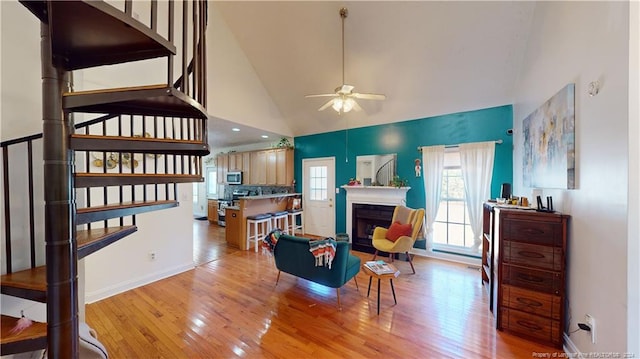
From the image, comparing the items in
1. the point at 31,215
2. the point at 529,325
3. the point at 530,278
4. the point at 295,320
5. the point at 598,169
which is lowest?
the point at 295,320

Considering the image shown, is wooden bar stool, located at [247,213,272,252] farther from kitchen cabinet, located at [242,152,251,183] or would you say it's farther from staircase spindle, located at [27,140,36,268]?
staircase spindle, located at [27,140,36,268]

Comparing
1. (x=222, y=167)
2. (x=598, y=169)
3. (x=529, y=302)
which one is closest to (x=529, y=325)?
(x=529, y=302)

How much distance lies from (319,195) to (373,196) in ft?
5.08

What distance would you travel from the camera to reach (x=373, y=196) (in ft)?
15.9

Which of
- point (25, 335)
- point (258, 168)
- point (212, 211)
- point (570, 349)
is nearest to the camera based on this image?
point (25, 335)

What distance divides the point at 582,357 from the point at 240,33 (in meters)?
5.74

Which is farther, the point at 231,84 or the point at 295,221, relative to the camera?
the point at 295,221

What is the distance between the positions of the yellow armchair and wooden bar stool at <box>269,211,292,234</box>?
2.29 m

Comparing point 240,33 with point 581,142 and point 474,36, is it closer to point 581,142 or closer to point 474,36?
point 474,36

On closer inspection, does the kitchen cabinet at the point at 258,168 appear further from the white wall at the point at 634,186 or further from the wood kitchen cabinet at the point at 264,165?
the white wall at the point at 634,186

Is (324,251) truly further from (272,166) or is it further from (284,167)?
(272,166)

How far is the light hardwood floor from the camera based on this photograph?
2.01 metres

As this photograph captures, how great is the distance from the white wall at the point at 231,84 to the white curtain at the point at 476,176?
13.1 ft

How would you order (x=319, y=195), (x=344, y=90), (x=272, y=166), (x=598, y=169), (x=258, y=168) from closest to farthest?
(x=598, y=169) → (x=344, y=90) → (x=319, y=195) → (x=272, y=166) → (x=258, y=168)
